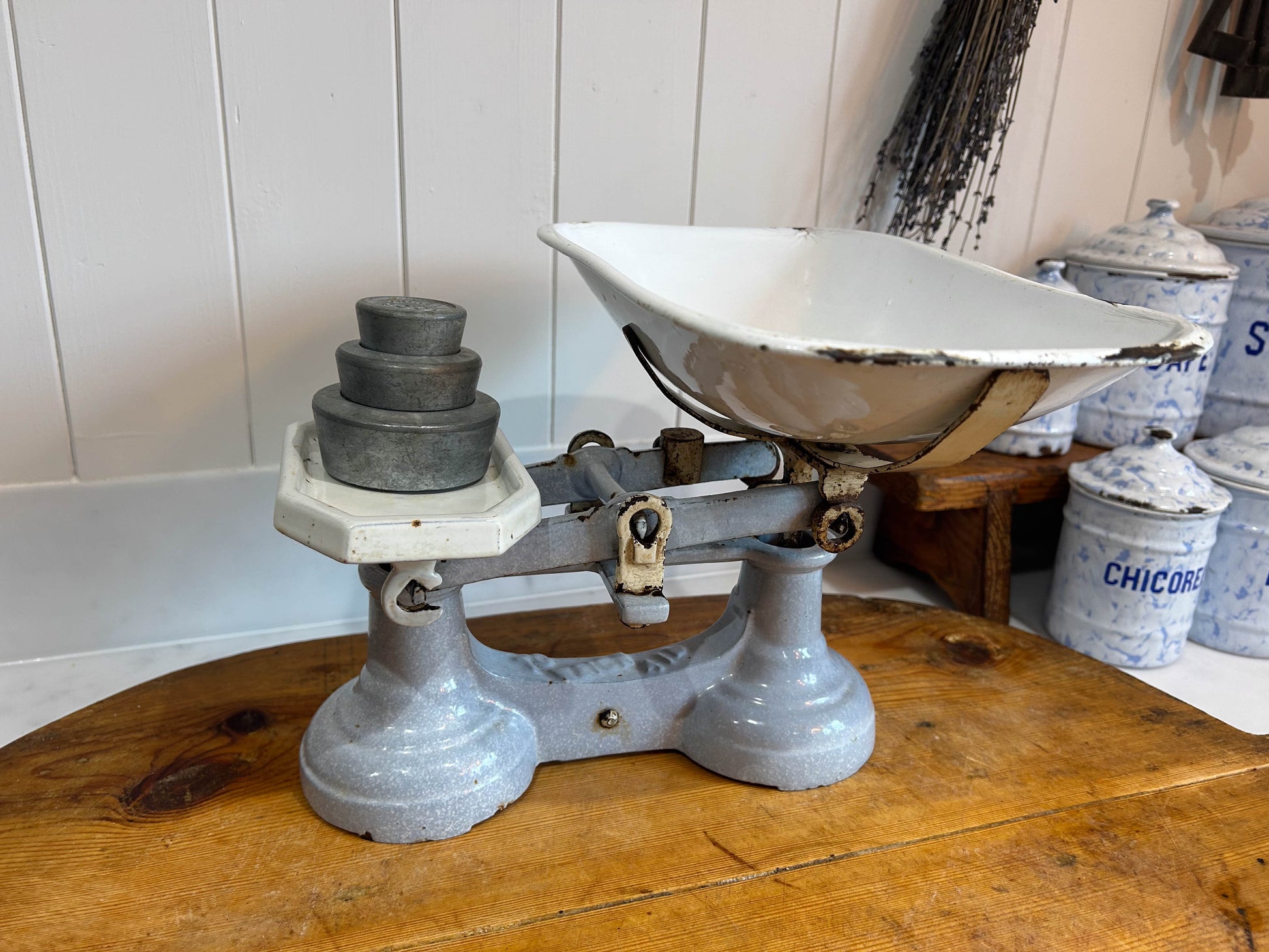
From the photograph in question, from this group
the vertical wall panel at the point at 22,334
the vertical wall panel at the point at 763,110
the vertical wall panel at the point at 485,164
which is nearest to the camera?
the vertical wall panel at the point at 22,334

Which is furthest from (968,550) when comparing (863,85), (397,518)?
(397,518)

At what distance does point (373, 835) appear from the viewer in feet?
2.45

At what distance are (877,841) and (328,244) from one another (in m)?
0.79

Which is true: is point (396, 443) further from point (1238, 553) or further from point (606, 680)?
point (1238, 553)

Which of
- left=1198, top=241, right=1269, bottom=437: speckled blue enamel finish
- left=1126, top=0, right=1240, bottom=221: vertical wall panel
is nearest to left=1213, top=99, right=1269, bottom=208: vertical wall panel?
left=1126, top=0, right=1240, bottom=221: vertical wall panel

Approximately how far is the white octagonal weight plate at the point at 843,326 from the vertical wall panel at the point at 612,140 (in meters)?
0.21

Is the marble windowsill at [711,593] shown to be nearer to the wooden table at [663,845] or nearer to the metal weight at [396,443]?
the wooden table at [663,845]

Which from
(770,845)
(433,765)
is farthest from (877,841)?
(433,765)

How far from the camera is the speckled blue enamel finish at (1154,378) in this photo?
1.25 metres

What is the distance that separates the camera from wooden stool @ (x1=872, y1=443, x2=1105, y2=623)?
1.21m

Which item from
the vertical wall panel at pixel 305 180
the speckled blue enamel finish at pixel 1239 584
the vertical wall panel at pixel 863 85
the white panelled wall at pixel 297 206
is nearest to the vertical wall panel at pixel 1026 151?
the white panelled wall at pixel 297 206

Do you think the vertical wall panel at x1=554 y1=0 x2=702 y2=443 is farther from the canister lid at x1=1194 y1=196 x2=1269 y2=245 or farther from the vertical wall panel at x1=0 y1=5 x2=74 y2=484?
the canister lid at x1=1194 y1=196 x2=1269 y2=245

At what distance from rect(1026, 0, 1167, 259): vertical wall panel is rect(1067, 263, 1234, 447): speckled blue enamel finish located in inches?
3.3

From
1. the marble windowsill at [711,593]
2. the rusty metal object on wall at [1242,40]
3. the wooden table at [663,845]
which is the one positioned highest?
the rusty metal object on wall at [1242,40]
